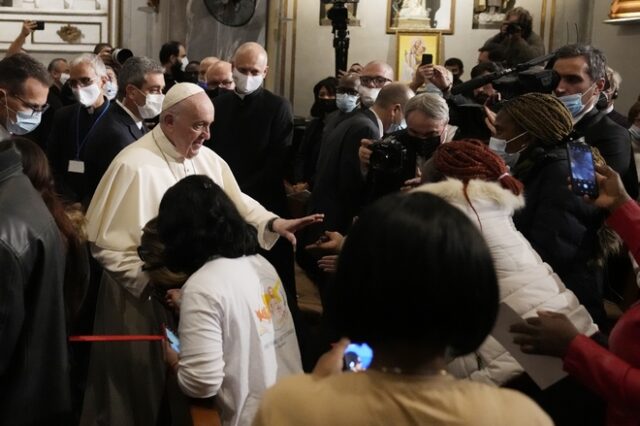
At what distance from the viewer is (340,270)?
132 centimetres

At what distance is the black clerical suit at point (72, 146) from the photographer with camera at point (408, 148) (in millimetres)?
1629

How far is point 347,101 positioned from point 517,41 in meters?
1.93

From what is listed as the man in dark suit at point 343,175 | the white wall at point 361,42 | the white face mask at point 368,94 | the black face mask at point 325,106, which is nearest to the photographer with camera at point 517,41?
the black face mask at point 325,106

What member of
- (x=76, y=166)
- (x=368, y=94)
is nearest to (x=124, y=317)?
(x=76, y=166)

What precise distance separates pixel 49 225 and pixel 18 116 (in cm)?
191

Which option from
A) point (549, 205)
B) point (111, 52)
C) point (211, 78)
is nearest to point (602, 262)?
point (549, 205)

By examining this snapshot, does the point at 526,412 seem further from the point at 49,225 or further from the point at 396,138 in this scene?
the point at 396,138

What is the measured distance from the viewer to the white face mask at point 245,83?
574cm

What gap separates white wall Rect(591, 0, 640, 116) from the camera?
26.6 feet

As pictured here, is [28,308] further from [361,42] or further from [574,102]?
[361,42]

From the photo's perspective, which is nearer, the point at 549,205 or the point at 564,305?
the point at 564,305

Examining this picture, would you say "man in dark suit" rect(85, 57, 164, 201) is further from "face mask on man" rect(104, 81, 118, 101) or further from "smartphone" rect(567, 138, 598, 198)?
"smartphone" rect(567, 138, 598, 198)

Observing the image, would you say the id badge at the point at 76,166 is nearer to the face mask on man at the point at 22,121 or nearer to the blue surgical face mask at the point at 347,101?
the face mask on man at the point at 22,121

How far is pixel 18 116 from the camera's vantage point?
13.0 feet
